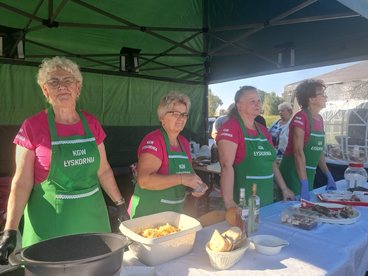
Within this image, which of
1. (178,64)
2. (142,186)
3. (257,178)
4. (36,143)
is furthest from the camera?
(178,64)

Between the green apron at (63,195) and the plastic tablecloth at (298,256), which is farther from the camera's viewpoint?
the green apron at (63,195)

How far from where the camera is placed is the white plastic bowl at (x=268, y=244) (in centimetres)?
137

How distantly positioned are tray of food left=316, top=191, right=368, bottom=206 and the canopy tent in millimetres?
1953

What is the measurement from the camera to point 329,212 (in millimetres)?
1905

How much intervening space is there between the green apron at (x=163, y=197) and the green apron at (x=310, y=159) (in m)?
1.49

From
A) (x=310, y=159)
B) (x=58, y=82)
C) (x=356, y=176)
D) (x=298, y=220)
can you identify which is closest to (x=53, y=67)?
(x=58, y=82)

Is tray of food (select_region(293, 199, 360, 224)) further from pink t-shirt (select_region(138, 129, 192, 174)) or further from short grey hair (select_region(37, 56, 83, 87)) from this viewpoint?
short grey hair (select_region(37, 56, 83, 87))

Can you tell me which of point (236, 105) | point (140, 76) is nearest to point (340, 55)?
point (236, 105)

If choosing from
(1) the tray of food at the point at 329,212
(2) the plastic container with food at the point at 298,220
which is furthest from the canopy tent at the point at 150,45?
(2) the plastic container with food at the point at 298,220

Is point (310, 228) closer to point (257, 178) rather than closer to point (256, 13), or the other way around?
point (257, 178)

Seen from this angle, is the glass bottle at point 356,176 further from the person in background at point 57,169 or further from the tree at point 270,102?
the tree at point 270,102

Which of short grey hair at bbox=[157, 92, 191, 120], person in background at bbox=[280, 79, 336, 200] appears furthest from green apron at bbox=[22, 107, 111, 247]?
person in background at bbox=[280, 79, 336, 200]

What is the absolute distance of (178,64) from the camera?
5.78 metres

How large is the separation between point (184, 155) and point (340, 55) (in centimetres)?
294
